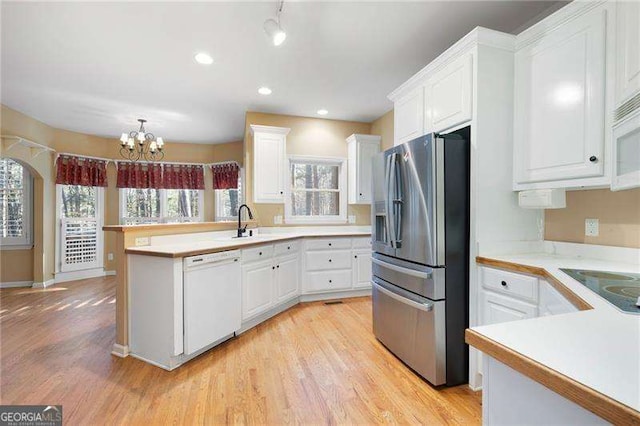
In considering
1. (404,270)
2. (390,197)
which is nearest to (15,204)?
(390,197)

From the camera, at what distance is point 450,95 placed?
2104 mm

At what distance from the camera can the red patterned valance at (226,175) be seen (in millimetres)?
5863

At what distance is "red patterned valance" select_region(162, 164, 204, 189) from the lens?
5824mm

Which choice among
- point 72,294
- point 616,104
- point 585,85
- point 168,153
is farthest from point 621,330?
point 168,153

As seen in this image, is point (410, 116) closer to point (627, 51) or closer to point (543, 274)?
point (627, 51)

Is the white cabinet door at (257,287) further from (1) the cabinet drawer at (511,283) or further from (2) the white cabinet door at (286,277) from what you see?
(1) the cabinet drawer at (511,283)

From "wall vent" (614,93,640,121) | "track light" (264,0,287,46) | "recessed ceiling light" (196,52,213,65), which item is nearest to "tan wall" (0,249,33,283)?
"recessed ceiling light" (196,52,213,65)

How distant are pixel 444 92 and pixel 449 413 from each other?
2131 millimetres

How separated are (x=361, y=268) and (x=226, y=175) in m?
3.50

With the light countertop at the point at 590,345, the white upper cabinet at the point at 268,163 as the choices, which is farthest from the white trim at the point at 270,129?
the light countertop at the point at 590,345

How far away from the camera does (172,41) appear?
8.19 feet

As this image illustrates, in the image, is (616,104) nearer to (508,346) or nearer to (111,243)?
(508,346)

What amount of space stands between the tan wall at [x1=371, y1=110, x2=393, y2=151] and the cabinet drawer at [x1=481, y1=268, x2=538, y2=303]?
2680 millimetres

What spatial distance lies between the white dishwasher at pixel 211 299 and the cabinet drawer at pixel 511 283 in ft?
6.58
